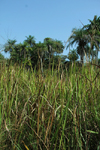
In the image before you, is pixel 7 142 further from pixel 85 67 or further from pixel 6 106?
pixel 85 67

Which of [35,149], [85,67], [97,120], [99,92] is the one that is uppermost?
[85,67]

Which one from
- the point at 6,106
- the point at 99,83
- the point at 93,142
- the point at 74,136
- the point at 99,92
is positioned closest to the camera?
the point at 74,136

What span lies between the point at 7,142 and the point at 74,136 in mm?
508

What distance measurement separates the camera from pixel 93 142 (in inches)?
45.8

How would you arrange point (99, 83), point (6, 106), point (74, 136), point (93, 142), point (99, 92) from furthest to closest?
1. point (99, 83)
2. point (99, 92)
3. point (6, 106)
4. point (93, 142)
5. point (74, 136)

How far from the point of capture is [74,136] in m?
1.05

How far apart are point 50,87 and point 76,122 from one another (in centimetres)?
51

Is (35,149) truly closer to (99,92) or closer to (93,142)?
(93,142)

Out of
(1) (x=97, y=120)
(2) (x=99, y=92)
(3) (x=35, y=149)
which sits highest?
(2) (x=99, y=92)

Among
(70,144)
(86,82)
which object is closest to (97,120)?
(70,144)

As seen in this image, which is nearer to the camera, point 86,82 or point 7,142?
point 7,142

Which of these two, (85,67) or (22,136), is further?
(85,67)

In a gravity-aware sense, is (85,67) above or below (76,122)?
above

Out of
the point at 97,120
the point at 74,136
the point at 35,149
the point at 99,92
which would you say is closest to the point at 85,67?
the point at 99,92
